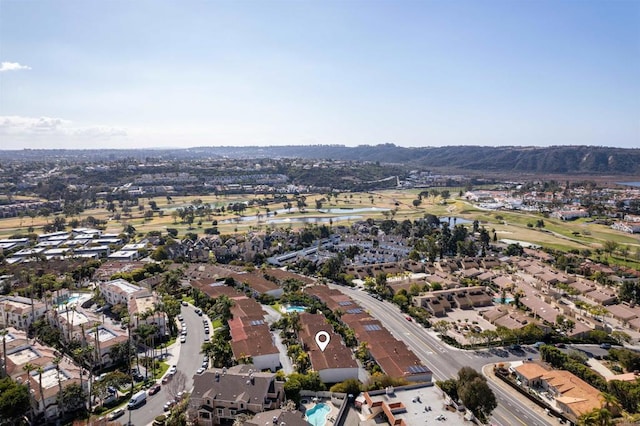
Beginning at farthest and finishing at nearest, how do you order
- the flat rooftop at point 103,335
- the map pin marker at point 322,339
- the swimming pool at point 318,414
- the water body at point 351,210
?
the water body at point 351,210, the flat rooftop at point 103,335, the map pin marker at point 322,339, the swimming pool at point 318,414

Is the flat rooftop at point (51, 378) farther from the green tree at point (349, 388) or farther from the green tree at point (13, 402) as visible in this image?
the green tree at point (349, 388)

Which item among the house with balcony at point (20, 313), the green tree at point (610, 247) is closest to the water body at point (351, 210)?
the green tree at point (610, 247)

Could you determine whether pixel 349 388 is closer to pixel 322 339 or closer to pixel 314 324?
pixel 322 339

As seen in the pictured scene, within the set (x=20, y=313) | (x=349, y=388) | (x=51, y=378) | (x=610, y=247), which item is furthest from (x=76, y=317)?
(x=610, y=247)

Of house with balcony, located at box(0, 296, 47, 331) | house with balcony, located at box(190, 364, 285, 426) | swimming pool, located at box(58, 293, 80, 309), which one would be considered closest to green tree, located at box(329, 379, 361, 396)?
house with balcony, located at box(190, 364, 285, 426)

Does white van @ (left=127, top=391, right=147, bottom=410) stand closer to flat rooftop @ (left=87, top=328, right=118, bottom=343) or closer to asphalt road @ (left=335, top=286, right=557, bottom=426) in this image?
flat rooftop @ (left=87, top=328, right=118, bottom=343)

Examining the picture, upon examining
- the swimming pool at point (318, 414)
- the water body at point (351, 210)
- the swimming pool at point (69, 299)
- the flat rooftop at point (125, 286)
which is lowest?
the water body at point (351, 210)

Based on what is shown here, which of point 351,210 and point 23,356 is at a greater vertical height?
point 23,356

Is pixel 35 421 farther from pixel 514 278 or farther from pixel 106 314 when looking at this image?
pixel 514 278
